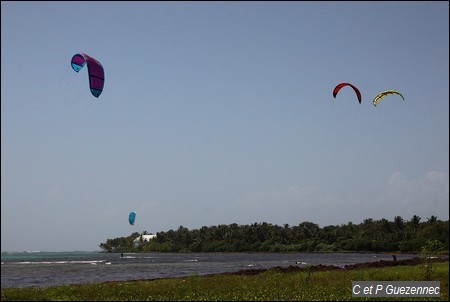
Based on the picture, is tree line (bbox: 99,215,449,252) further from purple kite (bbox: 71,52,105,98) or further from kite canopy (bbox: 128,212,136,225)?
purple kite (bbox: 71,52,105,98)

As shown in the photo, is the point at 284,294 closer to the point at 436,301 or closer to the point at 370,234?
the point at 436,301

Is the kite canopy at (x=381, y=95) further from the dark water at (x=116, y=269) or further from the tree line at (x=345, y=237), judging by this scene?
the tree line at (x=345, y=237)

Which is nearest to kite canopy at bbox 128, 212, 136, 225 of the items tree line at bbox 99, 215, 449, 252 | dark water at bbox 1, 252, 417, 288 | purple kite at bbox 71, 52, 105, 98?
dark water at bbox 1, 252, 417, 288

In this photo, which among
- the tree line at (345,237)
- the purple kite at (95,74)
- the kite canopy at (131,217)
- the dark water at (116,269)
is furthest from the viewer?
the tree line at (345,237)

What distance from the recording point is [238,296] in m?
23.2

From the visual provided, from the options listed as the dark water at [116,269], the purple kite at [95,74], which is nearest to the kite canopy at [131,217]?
the dark water at [116,269]

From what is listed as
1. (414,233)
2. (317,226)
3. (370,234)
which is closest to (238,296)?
(414,233)

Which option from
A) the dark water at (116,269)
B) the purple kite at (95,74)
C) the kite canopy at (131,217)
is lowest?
the dark water at (116,269)

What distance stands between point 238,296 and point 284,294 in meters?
2.38

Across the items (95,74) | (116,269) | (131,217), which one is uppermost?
(95,74)

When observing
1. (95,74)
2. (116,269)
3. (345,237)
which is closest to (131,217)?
(116,269)

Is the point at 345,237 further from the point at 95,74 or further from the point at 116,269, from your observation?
the point at 95,74

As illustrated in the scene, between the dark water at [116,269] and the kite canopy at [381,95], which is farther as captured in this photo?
the dark water at [116,269]

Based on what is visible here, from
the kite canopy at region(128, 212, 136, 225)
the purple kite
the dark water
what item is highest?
the purple kite
